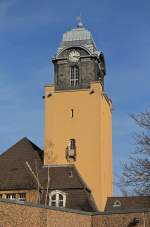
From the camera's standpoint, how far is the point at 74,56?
4547 centimetres

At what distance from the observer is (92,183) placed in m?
41.5

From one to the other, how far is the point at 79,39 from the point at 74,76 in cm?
327

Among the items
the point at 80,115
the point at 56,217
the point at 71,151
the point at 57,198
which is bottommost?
the point at 56,217

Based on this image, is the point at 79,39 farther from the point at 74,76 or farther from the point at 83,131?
the point at 83,131

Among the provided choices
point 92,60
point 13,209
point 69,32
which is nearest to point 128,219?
point 13,209

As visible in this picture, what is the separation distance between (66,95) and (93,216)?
14785 mm

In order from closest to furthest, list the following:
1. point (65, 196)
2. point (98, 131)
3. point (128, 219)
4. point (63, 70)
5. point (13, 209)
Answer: point (13, 209), point (128, 219), point (65, 196), point (98, 131), point (63, 70)

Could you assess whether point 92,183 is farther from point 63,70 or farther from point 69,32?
point 69,32

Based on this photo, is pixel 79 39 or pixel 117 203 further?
pixel 79 39

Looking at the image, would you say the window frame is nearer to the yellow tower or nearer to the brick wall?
the yellow tower

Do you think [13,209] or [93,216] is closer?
[13,209]

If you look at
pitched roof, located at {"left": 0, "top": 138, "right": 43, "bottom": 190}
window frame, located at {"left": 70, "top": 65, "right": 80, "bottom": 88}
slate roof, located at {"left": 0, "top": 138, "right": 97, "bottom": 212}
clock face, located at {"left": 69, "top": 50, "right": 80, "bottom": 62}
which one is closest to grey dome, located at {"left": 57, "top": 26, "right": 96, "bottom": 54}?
clock face, located at {"left": 69, "top": 50, "right": 80, "bottom": 62}

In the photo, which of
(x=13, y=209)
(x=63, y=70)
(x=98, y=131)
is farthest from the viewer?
(x=63, y=70)

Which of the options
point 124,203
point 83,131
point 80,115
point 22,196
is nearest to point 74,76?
point 80,115
